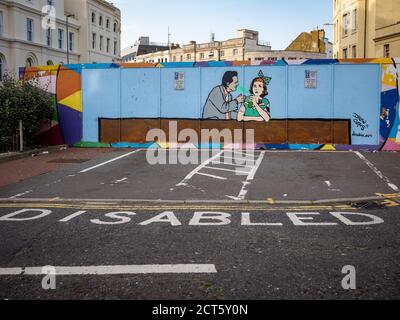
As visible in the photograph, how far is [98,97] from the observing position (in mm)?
16766

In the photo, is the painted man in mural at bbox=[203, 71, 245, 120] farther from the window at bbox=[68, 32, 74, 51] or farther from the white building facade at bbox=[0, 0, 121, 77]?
the window at bbox=[68, 32, 74, 51]

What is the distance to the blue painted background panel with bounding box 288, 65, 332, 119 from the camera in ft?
49.4

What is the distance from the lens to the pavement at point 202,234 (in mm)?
3838

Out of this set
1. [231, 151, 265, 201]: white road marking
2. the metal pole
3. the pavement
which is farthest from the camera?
the metal pole

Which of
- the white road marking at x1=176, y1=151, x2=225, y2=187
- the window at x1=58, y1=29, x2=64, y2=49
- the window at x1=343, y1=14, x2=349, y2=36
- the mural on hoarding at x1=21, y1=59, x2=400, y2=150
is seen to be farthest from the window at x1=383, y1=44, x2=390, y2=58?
the window at x1=58, y1=29, x2=64, y2=49

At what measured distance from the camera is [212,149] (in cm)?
1555

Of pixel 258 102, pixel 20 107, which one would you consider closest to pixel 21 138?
pixel 20 107

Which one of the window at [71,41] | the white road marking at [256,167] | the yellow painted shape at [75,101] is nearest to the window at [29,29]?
the window at [71,41]

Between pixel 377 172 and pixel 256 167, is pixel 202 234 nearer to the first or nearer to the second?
pixel 256 167

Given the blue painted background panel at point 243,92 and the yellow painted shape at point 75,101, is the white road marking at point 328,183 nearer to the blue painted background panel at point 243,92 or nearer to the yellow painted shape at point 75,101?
Answer: the blue painted background panel at point 243,92

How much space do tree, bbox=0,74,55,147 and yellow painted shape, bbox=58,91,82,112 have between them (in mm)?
828

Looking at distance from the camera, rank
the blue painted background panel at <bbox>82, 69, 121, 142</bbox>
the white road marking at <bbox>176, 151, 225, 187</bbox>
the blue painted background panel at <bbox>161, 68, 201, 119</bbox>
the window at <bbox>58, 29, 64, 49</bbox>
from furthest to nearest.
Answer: the window at <bbox>58, 29, 64, 49</bbox> → the blue painted background panel at <bbox>82, 69, 121, 142</bbox> → the blue painted background panel at <bbox>161, 68, 201, 119</bbox> → the white road marking at <bbox>176, 151, 225, 187</bbox>
